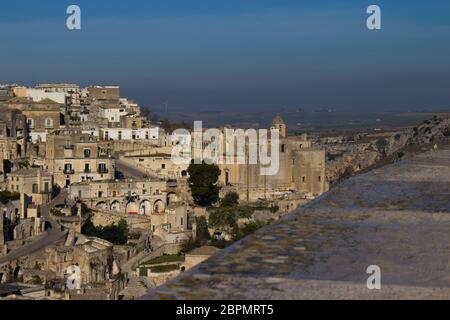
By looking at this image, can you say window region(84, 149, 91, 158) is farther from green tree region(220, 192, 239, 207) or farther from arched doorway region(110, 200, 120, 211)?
green tree region(220, 192, 239, 207)

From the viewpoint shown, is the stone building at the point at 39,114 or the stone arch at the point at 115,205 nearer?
the stone arch at the point at 115,205

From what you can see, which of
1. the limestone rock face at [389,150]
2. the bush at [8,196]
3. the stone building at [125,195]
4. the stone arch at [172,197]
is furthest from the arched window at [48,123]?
the limestone rock face at [389,150]

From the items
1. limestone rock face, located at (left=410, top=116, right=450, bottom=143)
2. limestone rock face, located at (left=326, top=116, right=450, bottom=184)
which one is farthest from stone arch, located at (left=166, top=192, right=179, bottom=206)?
limestone rock face, located at (left=410, top=116, right=450, bottom=143)

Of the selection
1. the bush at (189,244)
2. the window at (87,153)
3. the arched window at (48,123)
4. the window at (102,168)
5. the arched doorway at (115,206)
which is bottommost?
the bush at (189,244)

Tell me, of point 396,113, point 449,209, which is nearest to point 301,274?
point 449,209

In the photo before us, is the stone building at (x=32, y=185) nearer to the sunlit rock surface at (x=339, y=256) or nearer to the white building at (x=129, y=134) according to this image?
the white building at (x=129, y=134)

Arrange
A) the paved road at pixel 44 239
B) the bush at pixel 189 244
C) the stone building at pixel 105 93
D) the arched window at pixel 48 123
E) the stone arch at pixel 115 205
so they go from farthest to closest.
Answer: the stone building at pixel 105 93 → the arched window at pixel 48 123 → the stone arch at pixel 115 205 → the bush at pixel 189 244 → the paved road at pixel 44 239

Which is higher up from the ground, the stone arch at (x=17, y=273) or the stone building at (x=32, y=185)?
the stone building at (x=32, y=185)

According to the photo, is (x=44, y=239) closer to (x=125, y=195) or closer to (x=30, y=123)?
(x=125, y=195)

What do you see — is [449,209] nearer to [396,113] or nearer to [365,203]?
[365,203]
